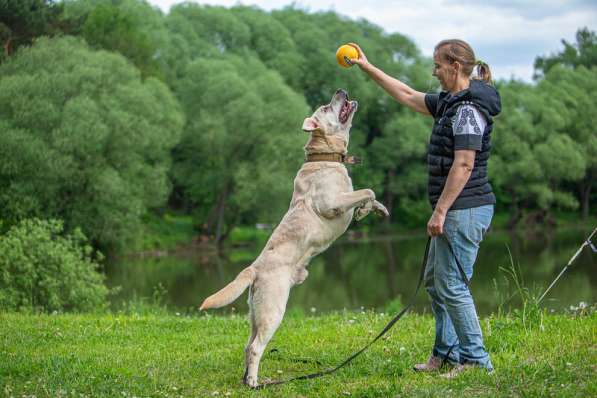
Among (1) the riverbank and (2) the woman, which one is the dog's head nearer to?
(2) the woman

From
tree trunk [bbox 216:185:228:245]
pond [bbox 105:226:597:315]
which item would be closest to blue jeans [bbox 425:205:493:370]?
pond [bbox 105:226:597:315]

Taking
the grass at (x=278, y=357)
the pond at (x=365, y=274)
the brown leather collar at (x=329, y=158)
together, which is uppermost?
the brown leather collar at (x=329, y=158)

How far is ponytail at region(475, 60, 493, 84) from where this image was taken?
5914 millimetres

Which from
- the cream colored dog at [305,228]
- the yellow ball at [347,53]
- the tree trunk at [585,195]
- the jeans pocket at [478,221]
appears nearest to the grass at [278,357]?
the cream colored dog at [305,228]

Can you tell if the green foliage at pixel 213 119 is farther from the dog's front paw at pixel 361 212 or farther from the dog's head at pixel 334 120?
the dog's front paw at pixel 361 212

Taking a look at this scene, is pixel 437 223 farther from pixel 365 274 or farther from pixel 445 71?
pixel 365 274

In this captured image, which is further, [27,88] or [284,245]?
[27,88]

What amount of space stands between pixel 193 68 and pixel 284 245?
38300 millimetres

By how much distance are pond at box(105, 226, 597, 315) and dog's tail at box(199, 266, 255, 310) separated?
28.8 feet

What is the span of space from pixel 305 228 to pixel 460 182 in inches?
56.7

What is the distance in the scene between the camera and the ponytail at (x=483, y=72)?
591cm

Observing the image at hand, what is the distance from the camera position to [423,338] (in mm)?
→ 7805

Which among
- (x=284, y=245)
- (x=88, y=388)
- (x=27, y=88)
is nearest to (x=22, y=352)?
(x=88, y=388)

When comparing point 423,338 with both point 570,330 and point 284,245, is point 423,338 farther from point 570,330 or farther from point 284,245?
point 284,245
